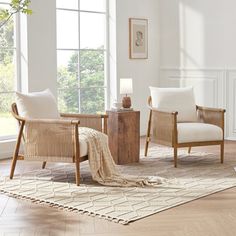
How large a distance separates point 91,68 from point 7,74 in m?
1.49

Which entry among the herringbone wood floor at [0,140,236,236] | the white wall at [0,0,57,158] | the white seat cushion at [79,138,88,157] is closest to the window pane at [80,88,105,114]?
the white wall at [0,0,57,158]

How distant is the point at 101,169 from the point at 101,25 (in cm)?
345

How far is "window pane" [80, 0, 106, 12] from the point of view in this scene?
7.85 metres

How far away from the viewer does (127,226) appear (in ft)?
12.7

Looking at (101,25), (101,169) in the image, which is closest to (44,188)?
(101,169)

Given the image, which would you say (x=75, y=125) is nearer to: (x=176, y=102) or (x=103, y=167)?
(x=103, y=167)

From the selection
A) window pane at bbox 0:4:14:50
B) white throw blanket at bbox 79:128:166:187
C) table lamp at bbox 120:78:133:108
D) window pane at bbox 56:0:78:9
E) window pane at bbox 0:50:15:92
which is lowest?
white throw blanket at bbox 79:128:166:187

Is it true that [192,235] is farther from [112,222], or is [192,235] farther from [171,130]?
[171,130]

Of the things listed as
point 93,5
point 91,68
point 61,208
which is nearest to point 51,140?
point 61,208

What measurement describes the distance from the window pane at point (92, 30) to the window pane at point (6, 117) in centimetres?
150

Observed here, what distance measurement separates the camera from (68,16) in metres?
7.63

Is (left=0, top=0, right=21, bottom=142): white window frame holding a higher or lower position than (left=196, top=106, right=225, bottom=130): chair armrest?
higher

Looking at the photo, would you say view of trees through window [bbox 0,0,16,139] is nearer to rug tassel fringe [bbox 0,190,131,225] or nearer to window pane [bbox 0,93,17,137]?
window pane [bbox 0,93,17,137]

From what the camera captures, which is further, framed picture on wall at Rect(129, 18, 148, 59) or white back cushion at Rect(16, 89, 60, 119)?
framed picture on wall at Rect(129, 18, 148, 59)
